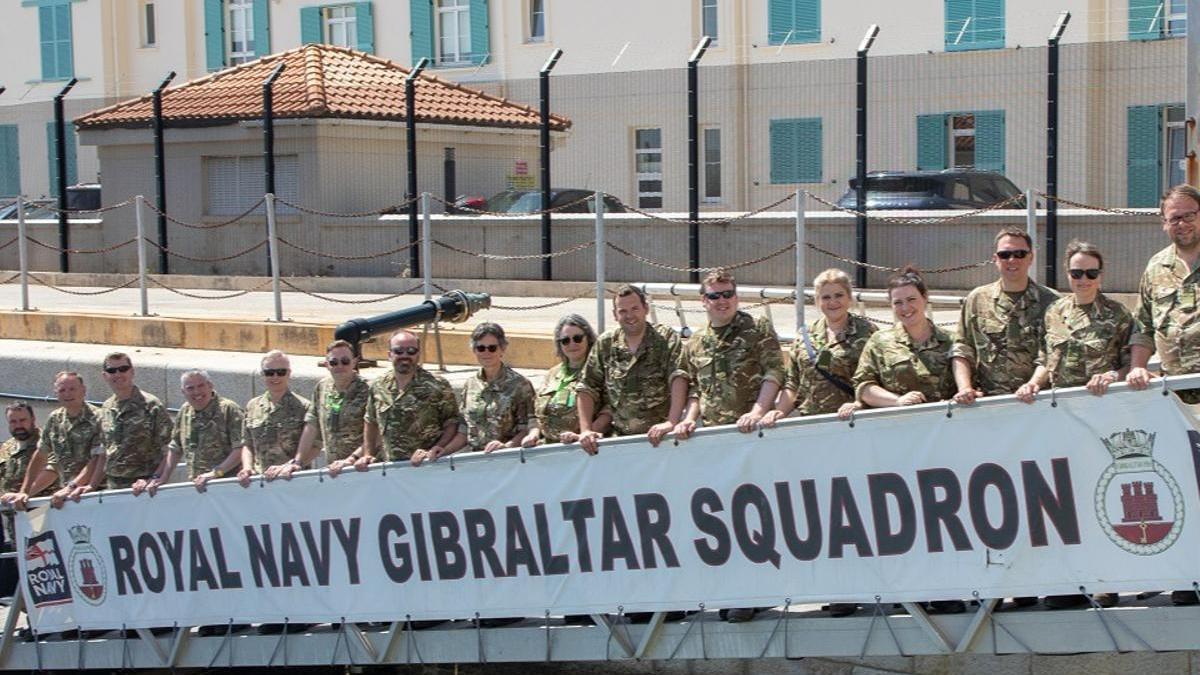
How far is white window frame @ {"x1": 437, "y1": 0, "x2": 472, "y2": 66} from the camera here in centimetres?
3281

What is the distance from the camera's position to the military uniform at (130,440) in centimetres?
1016

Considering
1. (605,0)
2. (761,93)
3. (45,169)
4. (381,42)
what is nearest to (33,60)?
(45,169)

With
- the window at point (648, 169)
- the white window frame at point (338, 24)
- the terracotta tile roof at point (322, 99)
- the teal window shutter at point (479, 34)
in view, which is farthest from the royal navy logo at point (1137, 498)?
the white window frame at point (338, 24)

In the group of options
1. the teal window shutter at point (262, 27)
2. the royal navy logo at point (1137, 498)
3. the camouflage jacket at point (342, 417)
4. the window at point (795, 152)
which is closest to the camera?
the royal navy logo at point (1137, 498)

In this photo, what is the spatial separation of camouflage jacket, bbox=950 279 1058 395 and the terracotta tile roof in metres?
15.0

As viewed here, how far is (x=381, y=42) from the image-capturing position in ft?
112

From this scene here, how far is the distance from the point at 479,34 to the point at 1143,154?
45.3ft

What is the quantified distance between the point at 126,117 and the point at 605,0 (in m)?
11.3

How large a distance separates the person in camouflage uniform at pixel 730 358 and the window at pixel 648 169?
20684 mm

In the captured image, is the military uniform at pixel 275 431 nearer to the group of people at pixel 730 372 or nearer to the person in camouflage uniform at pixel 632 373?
the group of people at pixel 730 372

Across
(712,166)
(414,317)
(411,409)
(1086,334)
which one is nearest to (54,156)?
(712,166)

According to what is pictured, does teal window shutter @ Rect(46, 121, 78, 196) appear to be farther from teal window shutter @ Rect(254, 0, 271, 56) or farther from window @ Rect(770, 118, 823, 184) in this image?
window @ Rect(770, 118, 823, 184)

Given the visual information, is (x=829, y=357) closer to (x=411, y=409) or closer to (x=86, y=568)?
(x=411, y=409)

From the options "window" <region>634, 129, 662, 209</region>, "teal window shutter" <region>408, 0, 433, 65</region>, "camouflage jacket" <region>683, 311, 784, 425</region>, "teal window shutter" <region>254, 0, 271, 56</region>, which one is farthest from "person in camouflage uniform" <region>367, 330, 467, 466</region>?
"teal window shutter" <region>254, 0, 271, 56</region>
